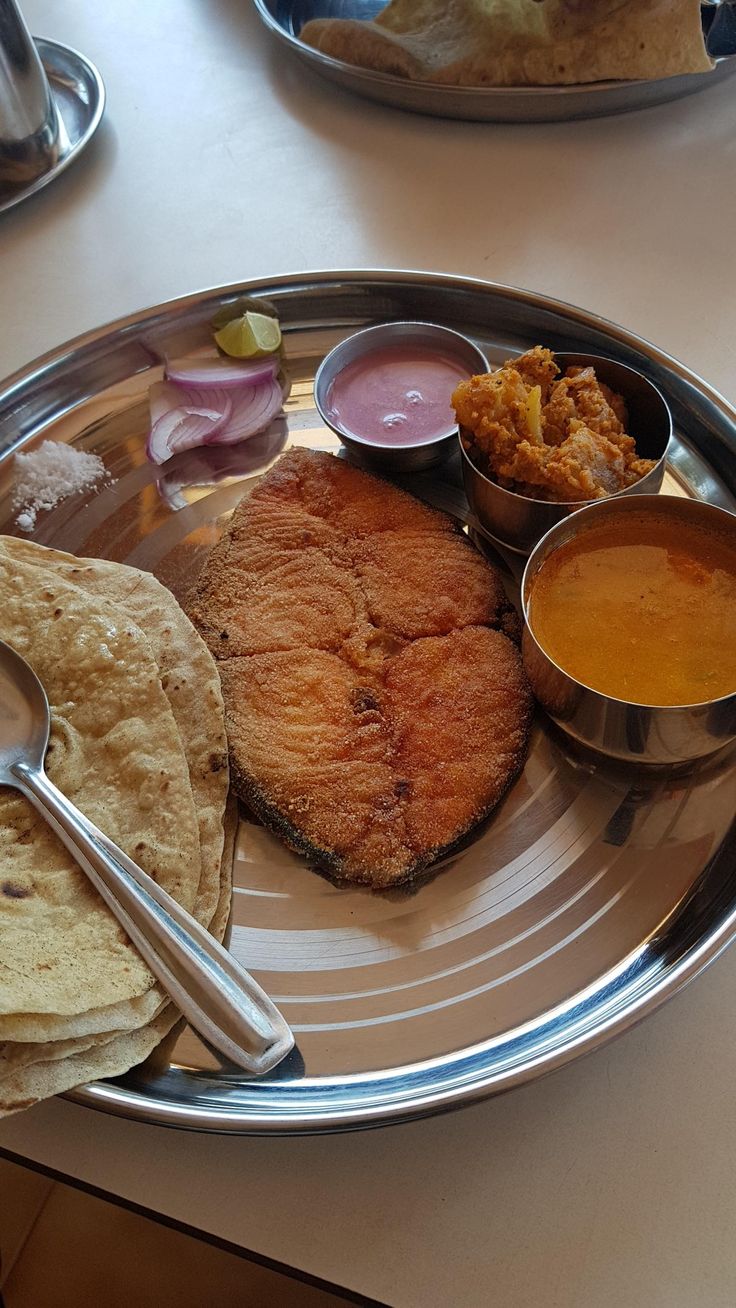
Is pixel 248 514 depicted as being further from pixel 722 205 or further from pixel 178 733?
pixel 722 205

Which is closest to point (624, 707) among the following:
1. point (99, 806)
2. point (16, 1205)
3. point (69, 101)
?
point (99, 806)

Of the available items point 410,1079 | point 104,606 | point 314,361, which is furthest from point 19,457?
point 410,1079

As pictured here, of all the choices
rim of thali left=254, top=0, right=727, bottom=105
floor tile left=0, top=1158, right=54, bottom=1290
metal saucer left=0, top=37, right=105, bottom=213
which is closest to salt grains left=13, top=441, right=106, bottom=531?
metal saucer left=0, top=37, right=105, bottom=213

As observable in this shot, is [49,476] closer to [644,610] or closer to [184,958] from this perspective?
[184,958]

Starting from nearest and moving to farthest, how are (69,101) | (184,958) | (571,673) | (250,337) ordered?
(184,958)
(571,673)
(250,337)
(69,101)

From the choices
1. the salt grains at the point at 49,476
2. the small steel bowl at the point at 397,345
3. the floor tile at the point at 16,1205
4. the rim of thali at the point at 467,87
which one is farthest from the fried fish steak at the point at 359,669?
the rim of thali at the point at 467,87

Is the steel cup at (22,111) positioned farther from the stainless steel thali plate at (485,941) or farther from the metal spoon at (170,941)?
the metal spoon at (170,941)
